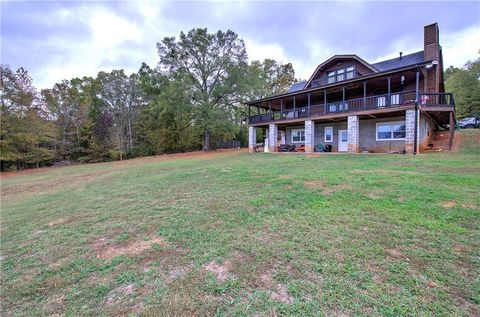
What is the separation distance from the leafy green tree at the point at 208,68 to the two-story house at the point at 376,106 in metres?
6.47

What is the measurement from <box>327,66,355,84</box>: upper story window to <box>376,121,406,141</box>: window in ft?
17.2

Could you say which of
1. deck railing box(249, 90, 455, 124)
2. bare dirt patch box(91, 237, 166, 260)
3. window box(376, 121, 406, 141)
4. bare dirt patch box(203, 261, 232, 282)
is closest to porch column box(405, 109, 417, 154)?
deck railing box(249, 90, 455, 124)

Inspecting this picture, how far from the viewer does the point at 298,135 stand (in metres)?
22.5

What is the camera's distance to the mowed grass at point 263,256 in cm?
241

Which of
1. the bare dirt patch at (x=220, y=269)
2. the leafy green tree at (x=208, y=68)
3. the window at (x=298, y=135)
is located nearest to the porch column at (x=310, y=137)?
the window at (x=298, y=135)

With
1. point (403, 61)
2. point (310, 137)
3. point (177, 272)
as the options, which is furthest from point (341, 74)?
point (177, 272)

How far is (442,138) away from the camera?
1720 centimetres

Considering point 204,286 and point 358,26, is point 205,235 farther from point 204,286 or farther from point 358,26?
point 358,26

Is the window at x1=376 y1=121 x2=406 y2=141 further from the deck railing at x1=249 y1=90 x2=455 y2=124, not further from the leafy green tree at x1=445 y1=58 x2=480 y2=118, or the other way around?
the leafy green tree at x1=445 y1=58 x2=480 y2=118

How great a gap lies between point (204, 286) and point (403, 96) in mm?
17645

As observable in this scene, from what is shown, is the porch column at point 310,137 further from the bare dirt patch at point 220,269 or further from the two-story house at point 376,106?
the bare dirt patch at point 220,269

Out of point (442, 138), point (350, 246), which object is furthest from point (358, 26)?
point (350, 246)

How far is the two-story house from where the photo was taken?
14.3 m

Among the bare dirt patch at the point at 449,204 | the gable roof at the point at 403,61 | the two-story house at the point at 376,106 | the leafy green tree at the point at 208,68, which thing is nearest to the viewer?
the bare dirt patch at the point at 449,204
